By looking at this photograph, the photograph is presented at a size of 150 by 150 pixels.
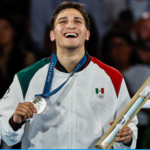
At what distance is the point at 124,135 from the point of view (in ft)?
4.29

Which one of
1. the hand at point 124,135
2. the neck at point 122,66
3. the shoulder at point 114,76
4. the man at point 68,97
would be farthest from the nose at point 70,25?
the neck at point 122,66

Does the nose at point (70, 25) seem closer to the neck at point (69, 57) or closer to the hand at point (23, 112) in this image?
the neck at point (69, 57)

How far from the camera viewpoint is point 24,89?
1.50 metres

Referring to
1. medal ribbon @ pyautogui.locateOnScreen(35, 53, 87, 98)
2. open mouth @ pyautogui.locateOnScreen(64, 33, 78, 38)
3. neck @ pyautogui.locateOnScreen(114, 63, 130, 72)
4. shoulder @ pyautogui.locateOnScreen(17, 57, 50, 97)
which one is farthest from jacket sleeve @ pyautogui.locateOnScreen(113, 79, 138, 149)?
neck @ pyautogui.locateOnScreen(114, 63, 130, 72)

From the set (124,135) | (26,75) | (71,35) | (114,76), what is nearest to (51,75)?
(26,75)

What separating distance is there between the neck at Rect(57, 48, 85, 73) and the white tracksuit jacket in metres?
0.07

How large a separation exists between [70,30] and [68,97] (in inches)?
17.3

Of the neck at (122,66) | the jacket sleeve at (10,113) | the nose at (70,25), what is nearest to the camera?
the jacket sleeve at (10,113)

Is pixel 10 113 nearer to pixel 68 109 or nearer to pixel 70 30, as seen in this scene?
pixel 68 109

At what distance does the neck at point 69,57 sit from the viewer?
5.13ft

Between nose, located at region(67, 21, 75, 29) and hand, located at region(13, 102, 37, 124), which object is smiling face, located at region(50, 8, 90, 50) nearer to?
nose, located at region(67, 21, 75, 29)

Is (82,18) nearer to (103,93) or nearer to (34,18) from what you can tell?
(103,93)

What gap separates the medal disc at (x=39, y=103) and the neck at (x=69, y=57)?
0.30 meters

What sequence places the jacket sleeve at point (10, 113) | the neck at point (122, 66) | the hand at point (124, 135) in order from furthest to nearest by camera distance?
the neck at point (122, 66)
the jacket sleeve at point (10, 113)
the hand at point (124, 135)
